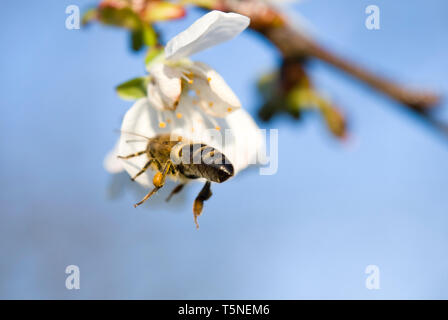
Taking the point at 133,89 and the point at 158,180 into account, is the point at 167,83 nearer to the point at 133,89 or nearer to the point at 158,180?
the point at 133,89

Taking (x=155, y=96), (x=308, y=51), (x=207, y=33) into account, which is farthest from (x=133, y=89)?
(x=308, y=51)

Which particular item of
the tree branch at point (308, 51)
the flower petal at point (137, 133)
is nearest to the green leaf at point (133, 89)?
the flower petal at point (137, 133)

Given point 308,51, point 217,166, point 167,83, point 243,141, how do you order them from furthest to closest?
point 308,51, point 243,141, point 167,83, point 217,166

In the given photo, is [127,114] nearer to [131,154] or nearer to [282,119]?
[131,154]

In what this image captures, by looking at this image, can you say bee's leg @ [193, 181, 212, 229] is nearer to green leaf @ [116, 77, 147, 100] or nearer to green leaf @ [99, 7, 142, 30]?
green leaf @ [116, 77, 147, 100]

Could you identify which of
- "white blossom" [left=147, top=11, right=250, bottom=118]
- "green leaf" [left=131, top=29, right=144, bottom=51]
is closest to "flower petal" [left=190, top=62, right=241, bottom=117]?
"white blossom" [left=147, top=11, right=250, bottom=118]

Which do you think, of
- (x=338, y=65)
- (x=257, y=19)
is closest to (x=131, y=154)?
(x=257, y=19)

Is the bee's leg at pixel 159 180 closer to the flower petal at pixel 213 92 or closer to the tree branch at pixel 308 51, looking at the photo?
the flower petal at pixel 213 92
